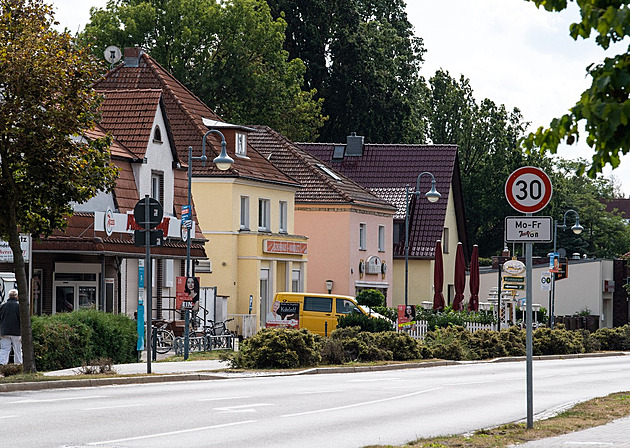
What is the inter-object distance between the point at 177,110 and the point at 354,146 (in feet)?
64.8

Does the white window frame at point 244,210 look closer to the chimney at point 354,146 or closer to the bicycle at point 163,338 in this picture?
the bicycle at point 163,338

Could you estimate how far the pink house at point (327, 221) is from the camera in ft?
190

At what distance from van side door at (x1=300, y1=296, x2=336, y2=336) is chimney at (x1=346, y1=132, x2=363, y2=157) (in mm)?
26538

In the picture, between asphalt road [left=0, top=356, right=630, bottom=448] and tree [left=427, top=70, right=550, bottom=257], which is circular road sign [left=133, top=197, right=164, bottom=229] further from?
tree [left=427, top=70, right=550, bottom=257]

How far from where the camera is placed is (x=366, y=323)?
38250 millimetres

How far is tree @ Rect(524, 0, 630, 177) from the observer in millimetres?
6910

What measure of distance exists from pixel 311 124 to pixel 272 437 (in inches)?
2331

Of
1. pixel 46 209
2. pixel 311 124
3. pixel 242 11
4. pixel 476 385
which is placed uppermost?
pixel 242 11

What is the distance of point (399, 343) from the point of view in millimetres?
33094

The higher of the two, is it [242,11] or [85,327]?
[242,11]

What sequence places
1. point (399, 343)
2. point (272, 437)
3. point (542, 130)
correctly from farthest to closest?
point (399, 343) < point (272, 437) < point (542, 130)

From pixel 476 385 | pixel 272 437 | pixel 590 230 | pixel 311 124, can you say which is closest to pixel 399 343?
pixel 476 385

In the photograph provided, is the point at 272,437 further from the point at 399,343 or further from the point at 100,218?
the point at 100,218

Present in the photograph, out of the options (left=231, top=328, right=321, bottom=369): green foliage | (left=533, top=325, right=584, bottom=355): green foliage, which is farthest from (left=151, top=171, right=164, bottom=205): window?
(left=231, top=328, right=321, bottom=369): green foliage
